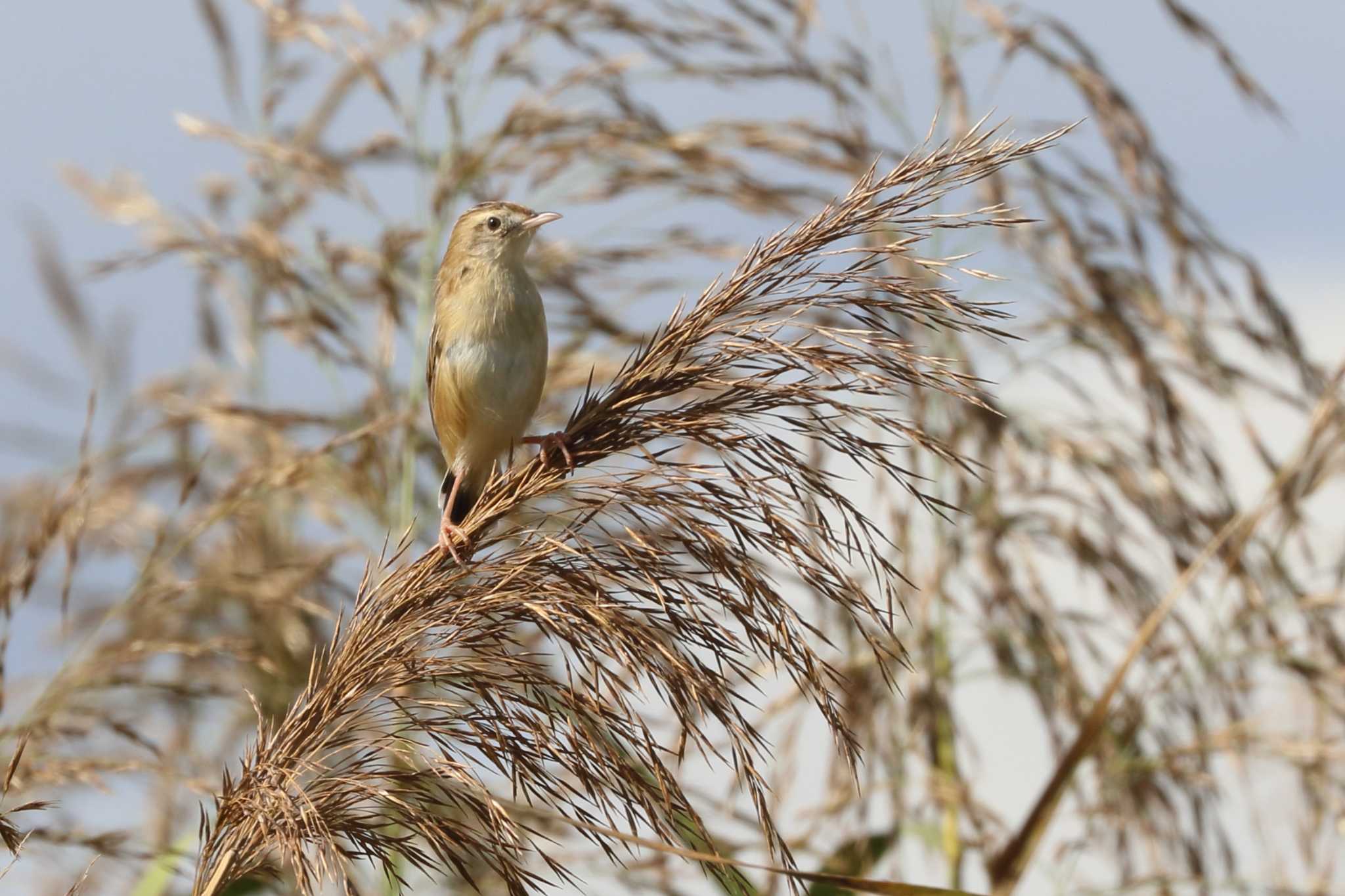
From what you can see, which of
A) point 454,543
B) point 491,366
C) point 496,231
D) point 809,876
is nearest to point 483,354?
point 491,366

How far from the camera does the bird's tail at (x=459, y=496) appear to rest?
2.96m

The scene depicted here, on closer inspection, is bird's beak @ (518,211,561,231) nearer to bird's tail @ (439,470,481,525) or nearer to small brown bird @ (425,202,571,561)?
small brown bird @ (425,202,571,561)

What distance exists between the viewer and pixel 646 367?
5.32 feet

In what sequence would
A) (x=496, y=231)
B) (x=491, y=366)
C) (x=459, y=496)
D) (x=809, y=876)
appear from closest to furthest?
(x=809, y=876) → (x=491, y=366) → (x=459, y=496) → (x=496, y=231)

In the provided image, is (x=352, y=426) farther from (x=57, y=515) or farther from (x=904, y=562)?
(x=904, y=562)

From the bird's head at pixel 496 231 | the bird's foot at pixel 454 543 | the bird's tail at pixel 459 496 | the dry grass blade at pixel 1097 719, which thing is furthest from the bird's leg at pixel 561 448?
the bird's head at pixel 496 231

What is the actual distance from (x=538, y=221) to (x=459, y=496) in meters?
0.62

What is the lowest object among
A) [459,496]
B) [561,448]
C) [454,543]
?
[459,496]

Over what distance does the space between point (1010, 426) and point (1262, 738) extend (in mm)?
957

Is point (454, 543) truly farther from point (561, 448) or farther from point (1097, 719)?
point (1097, 719)

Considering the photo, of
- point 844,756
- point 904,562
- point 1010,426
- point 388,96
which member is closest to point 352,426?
point 388,96

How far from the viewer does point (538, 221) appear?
3203mm

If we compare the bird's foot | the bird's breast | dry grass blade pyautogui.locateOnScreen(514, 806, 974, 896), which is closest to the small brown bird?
the bird's breast

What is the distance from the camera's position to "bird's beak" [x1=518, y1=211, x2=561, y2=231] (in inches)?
126
